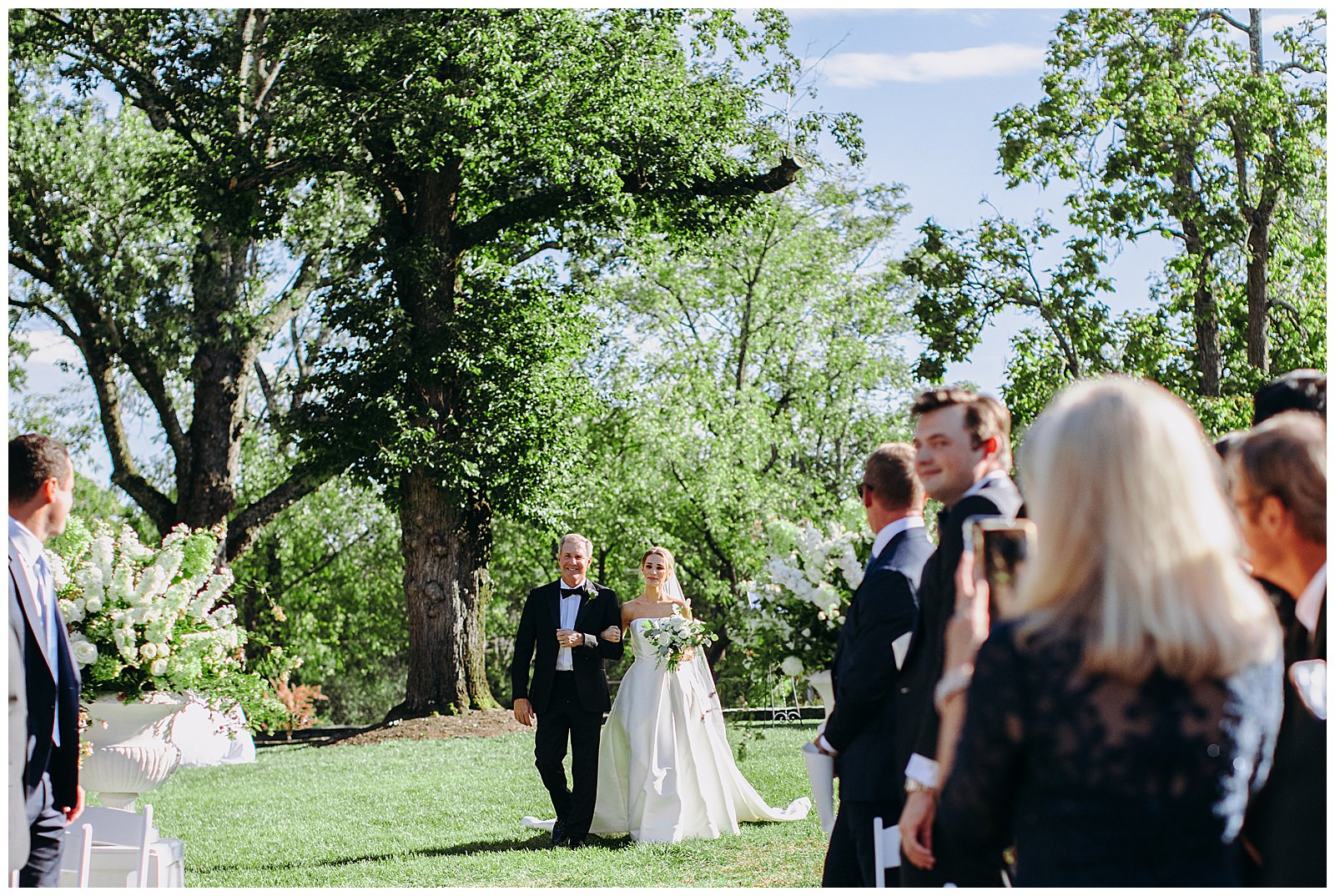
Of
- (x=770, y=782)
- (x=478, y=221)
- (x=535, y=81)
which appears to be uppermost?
A: (x=535, y=81)

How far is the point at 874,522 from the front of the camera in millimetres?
4703

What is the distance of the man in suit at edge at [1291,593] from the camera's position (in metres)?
2.57

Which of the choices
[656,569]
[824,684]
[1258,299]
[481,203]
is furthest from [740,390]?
[824,684]

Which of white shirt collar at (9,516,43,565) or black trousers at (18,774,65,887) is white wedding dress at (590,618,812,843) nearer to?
black trousers at (18,774,65,887)

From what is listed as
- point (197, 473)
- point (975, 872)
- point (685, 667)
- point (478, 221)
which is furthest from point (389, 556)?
point (975, 872)

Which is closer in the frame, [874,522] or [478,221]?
[874,522]

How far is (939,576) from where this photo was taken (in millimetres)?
3715

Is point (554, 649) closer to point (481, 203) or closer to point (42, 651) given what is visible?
point (42, 651)

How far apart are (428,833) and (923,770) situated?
738 centimetres

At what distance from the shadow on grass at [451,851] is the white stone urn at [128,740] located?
8.32ft

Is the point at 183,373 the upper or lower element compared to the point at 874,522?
upper

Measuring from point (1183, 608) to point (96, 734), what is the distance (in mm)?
5698

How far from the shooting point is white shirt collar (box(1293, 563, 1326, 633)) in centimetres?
287

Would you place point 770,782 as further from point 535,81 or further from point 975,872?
point 535,81
